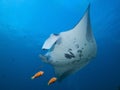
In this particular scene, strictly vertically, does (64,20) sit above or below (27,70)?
below

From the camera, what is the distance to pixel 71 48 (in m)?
4.34

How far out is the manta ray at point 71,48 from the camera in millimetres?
4340

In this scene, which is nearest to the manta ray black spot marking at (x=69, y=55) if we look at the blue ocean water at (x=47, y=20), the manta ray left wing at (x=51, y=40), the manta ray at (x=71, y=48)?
the manta ray at (x=71, y=48)

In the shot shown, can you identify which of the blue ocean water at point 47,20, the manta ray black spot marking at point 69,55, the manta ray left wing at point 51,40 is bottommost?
the manta ray black spot marking at point 69,55

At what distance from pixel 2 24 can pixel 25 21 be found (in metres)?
2.64

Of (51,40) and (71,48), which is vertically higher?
(51,40)

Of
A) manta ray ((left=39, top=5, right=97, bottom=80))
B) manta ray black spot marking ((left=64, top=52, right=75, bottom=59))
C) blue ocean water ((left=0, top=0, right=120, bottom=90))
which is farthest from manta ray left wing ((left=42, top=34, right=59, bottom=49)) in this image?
blue ocean water ((left=0, top=0, right=120, bottom=90))

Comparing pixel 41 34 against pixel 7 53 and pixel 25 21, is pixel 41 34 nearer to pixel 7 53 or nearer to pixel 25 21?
pixel 25 21

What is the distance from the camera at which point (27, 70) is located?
42.5m

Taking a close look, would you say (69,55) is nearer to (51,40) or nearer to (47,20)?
(51,40)

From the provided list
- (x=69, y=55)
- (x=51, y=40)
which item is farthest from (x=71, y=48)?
(x=51, y=40)

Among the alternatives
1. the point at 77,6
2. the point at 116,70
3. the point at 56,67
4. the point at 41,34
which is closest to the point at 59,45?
the point at 56,67

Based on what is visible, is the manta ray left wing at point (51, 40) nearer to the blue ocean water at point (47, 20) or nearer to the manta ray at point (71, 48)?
the manta ray at point (71, 48)

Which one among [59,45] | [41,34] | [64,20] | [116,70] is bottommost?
[59,45]
